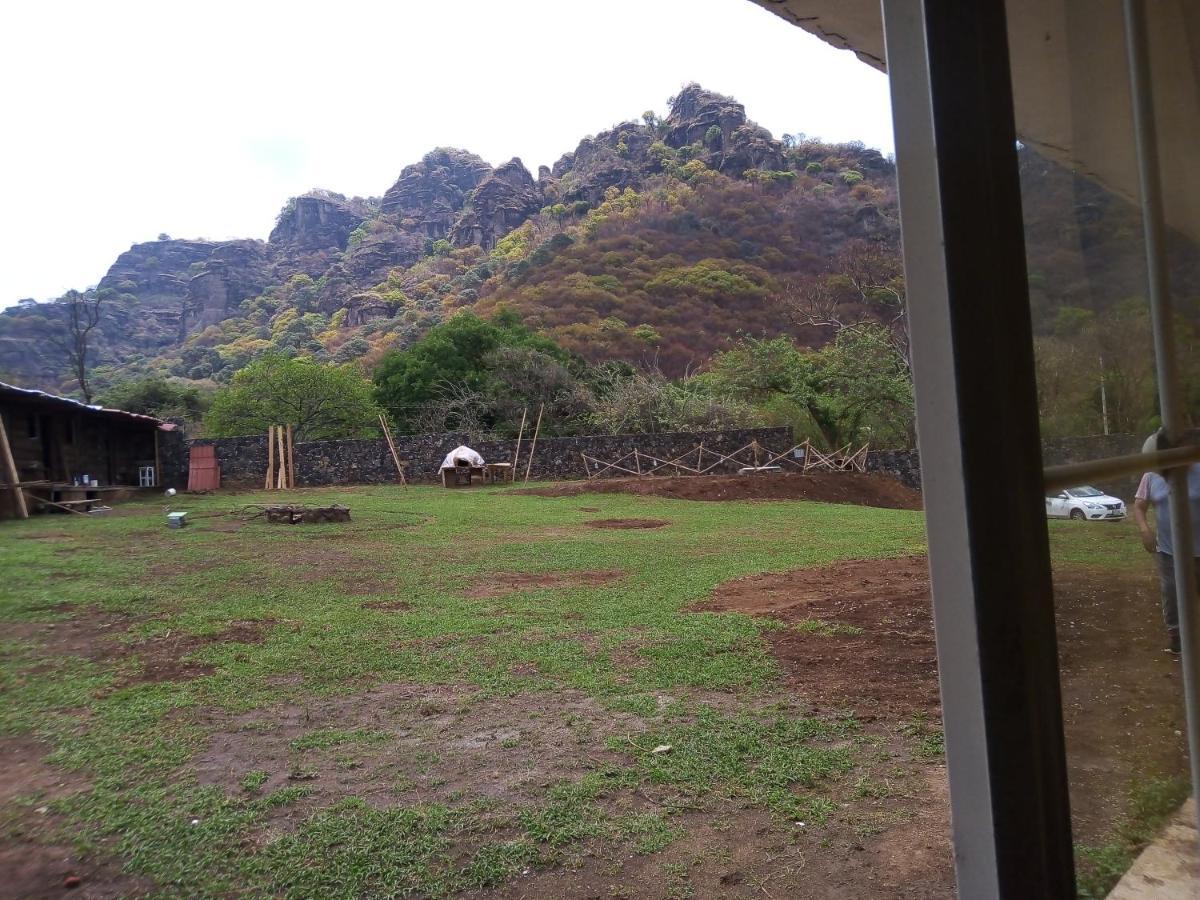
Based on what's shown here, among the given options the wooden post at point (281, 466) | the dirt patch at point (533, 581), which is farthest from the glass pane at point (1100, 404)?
the wooden post at point (281, 466)

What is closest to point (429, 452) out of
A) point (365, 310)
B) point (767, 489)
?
point (767, 489)

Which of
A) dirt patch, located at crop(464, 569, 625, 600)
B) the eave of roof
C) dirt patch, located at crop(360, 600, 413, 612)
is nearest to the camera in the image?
dirt patch, located at crop(360, 600, 413, 612)

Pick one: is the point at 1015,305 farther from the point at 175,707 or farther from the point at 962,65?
the point at 175,707

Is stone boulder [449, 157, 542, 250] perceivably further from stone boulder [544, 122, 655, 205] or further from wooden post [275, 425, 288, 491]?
wooden post [275, 425, 288, 491]

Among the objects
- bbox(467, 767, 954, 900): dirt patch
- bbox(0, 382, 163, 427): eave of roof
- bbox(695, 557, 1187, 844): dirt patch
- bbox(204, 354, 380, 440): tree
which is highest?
bbox(204, 354, 380, 440): tree

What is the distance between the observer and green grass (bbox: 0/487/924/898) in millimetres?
2461

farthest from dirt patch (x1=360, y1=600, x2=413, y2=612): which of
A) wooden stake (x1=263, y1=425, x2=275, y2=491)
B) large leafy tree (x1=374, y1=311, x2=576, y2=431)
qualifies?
large leafy tree (x1=374, y1=311, x2=576, y2=431)

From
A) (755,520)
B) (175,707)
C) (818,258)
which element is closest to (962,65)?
(175,707)

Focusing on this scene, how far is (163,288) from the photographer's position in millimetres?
83188

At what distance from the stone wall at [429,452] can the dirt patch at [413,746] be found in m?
18.8

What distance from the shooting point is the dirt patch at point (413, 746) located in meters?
2.89

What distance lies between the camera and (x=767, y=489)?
17.5m

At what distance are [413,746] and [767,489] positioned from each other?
1487 centimetres

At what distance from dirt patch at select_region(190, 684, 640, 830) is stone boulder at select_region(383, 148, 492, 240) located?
86998mm
